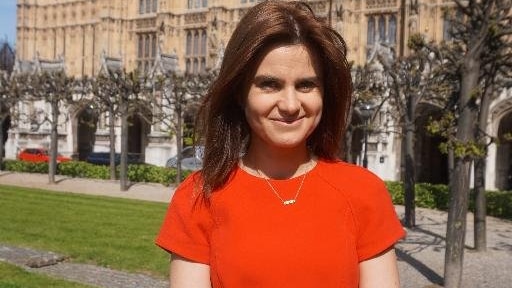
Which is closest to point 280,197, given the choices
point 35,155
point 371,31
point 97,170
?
point 97,170

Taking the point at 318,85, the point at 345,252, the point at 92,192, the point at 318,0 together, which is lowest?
the point at 92,192

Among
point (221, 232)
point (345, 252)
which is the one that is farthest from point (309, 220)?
point (221, 232)

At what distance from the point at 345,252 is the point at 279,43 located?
23.7 inches

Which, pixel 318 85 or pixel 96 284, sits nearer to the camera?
pixel 318 85

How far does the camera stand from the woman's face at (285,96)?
179 centimetres

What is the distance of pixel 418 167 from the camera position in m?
30.4

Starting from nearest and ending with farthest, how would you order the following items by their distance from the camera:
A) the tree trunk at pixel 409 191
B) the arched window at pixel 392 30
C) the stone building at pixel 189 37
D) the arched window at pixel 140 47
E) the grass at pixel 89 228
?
the grass at pixel 89 228
the tree trunk at pixel 409 191
the stone building at pixel 189 37
the arched window at pixel 392 30
the arched window at pixel 140 47

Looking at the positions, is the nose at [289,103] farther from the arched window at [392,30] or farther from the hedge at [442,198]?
the arched window at [392,30]

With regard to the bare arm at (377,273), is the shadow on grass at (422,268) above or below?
below

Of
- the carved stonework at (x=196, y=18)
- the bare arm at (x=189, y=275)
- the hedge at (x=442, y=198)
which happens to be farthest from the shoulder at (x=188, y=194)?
the carved stonework at (x=196, y=18)

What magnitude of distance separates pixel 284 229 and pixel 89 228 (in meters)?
11.3

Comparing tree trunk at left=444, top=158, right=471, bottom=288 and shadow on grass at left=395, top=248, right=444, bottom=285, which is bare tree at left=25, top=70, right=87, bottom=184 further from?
tree trunk at left=444, top=158, right=471, bottom=288

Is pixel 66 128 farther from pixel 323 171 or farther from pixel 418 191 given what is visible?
pixel 323 171

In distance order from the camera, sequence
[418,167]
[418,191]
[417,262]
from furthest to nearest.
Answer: [418,167], [418,191], [417,262]
